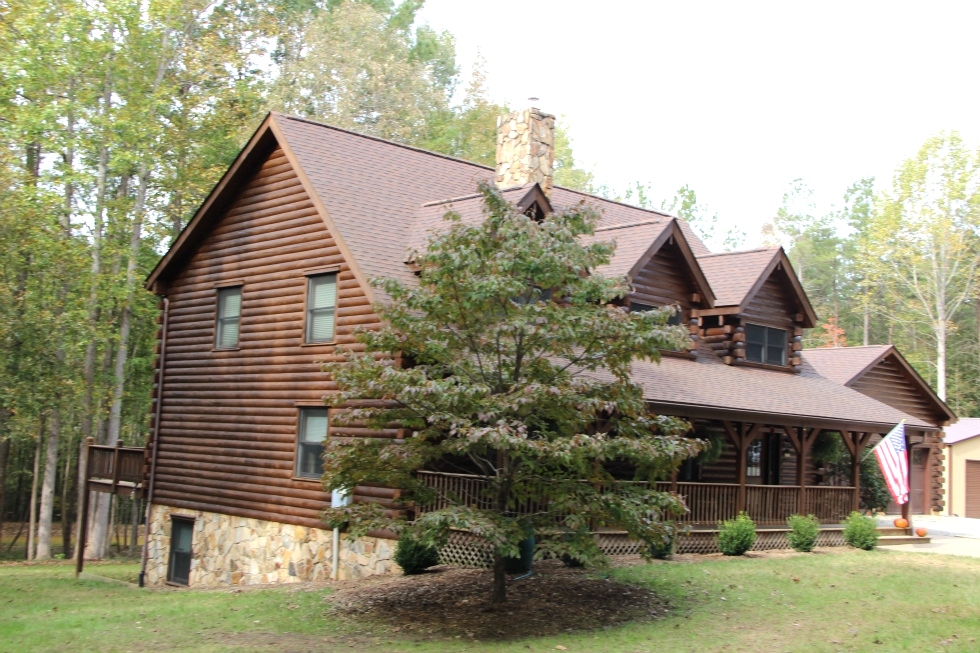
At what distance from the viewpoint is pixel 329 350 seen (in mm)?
18781

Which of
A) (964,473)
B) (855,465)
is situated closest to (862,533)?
(855,465)

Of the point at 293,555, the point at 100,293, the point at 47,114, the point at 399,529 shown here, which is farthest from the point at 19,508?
the point at 399,529

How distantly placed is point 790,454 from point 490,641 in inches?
609

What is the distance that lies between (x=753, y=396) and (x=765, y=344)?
407 cm

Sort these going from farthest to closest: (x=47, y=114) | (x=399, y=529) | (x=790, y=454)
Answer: (x=47, y=114)
(x=790, y=454)
(x=399, y=529)

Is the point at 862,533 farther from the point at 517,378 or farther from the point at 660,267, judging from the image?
the point at 517,378

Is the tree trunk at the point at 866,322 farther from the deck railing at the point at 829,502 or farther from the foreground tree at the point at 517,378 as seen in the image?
the foreground tree at the point at 517,378

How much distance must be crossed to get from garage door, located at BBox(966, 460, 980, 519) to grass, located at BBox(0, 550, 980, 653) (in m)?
20.1

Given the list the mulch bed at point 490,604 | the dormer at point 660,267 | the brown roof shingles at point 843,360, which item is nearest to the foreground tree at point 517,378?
the mulch bed at point 490,604

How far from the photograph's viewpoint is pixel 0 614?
16.1m

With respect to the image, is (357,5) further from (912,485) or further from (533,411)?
(533,411)

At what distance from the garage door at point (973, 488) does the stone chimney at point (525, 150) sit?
23.3 meters

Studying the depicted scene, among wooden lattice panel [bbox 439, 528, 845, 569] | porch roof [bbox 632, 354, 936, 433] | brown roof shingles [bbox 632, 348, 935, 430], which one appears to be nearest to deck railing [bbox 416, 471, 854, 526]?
wooden lattice panel [bbox 439, 528, 845, 569]

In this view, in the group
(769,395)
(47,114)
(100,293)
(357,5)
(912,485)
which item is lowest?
(912,485)
